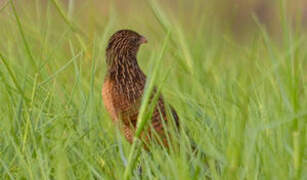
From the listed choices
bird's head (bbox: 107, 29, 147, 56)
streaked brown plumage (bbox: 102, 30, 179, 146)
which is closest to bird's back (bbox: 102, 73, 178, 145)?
streaked brown plumage (bbox: 102, 30, 179, 146)

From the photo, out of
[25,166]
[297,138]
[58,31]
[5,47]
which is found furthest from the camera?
[58,31]

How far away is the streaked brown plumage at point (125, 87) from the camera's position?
3.13 metres

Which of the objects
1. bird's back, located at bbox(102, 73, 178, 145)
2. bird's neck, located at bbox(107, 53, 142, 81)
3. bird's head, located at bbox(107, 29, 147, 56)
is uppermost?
bird's head, located at bbox(107, 29, 147, 56)

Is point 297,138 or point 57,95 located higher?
point 57,95

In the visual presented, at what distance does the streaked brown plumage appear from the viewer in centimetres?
313

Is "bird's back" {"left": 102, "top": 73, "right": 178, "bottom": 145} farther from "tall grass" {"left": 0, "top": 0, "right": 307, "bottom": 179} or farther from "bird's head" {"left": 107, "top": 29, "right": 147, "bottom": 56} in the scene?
"bird's head" {"left": 107, "top": 29, "right": 147, "bottom": 56}

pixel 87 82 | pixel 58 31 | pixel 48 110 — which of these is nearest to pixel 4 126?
pixel 48 110

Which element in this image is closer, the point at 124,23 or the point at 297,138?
the point at 297,138

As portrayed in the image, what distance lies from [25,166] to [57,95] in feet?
2.33

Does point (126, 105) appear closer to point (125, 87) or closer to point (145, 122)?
point (125, 87)

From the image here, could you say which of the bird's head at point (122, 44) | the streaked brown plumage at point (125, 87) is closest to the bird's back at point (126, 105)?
the streaked brown plumage at point (125, 87)

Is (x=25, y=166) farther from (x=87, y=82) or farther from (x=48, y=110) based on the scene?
(x=87, y=82)

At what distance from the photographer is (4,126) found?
2637mm

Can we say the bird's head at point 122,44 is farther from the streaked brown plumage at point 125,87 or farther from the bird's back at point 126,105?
the bird's back at point 126,105
